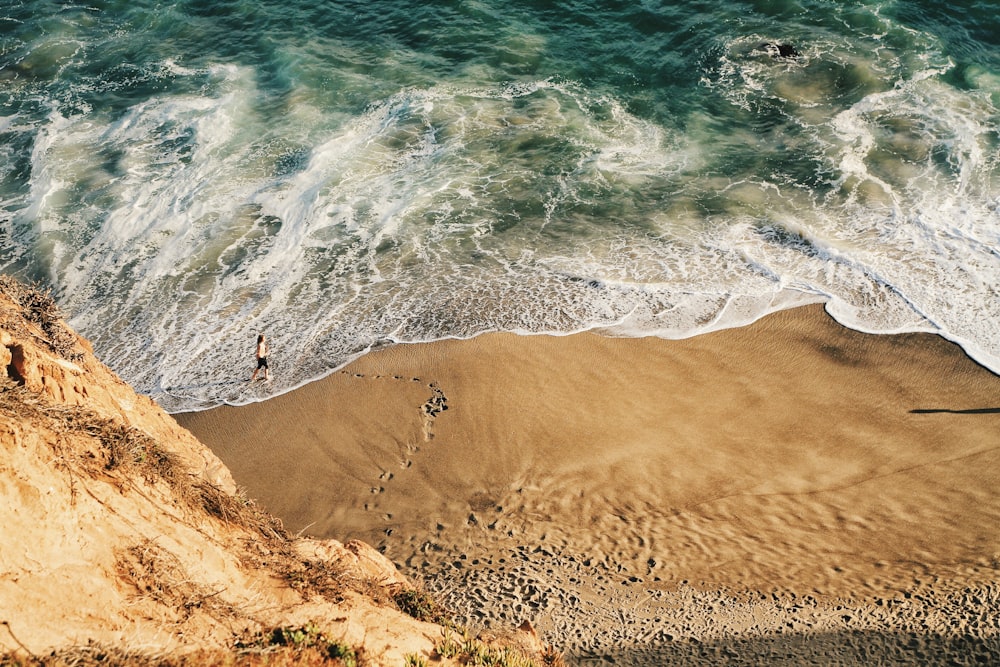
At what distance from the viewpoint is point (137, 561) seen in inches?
250

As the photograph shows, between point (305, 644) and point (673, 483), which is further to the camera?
point (673, 483)

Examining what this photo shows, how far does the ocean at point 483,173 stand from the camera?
54.1 ft

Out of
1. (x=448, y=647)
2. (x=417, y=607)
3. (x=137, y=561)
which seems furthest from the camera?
(x=417, y=607)

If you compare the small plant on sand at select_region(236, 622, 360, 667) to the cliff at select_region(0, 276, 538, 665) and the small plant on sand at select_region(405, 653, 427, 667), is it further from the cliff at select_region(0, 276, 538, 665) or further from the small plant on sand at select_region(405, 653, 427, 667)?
the small plant on sand at select_region(405, 653, 427, 667)

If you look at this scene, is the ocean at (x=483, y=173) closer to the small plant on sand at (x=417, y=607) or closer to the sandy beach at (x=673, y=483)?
the sandy beach at (x=673, y=483)

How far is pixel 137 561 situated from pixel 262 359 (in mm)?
8756

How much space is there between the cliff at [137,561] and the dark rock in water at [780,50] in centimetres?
2359

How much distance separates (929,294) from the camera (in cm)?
1639

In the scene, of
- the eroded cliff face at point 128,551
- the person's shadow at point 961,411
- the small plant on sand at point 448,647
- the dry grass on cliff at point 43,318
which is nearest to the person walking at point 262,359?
the dry grass on cliff at point 43,318

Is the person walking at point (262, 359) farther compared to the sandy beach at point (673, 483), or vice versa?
the person walking at point (262, 359)

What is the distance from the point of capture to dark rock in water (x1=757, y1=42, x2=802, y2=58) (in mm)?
25266

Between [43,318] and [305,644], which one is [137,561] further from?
[43,318]

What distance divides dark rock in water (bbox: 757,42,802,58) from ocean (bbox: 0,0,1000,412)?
199 millimetres

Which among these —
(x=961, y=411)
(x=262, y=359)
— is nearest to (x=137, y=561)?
(x=262, y=359)
